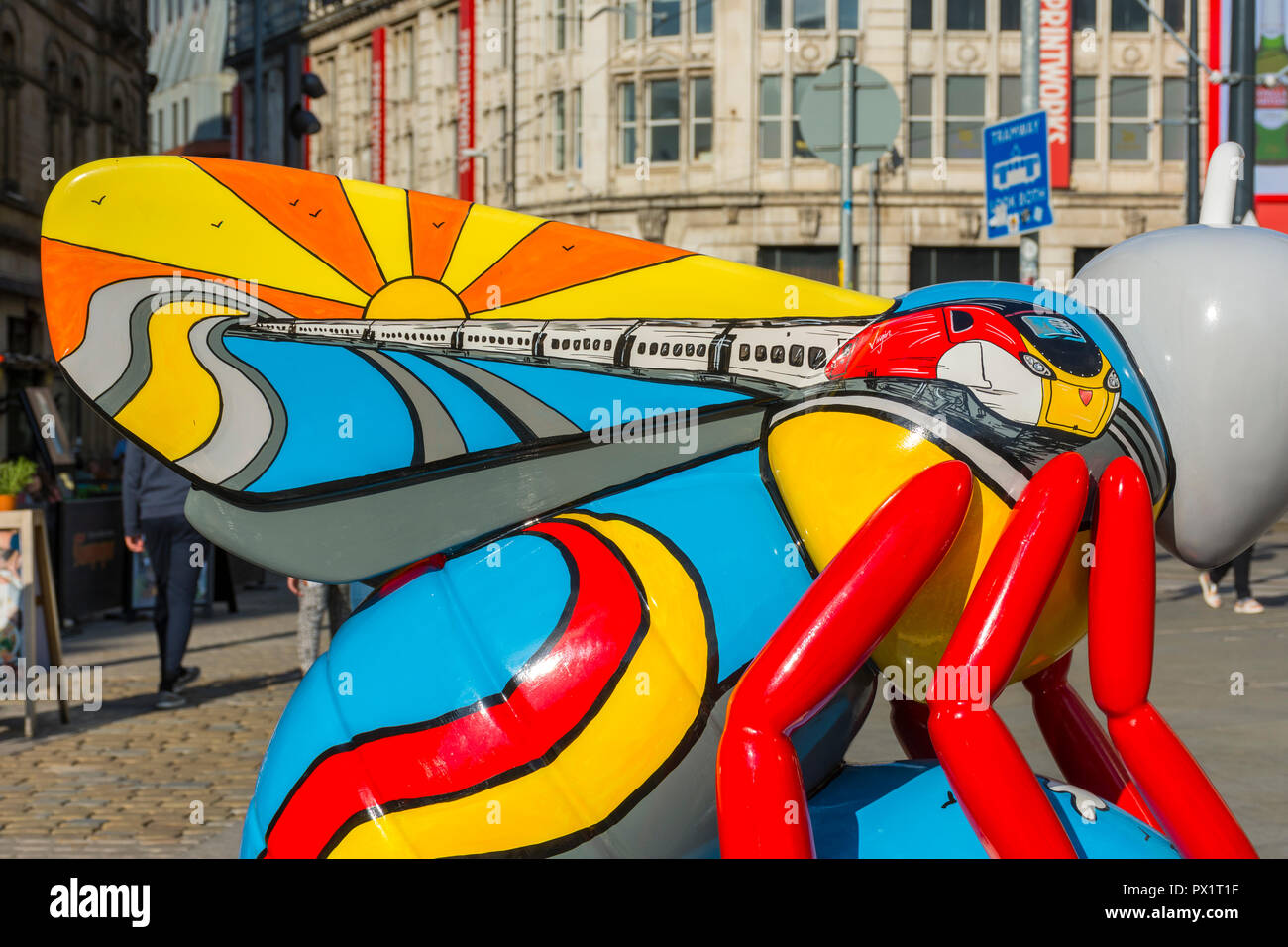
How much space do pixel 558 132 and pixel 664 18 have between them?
3874 mm

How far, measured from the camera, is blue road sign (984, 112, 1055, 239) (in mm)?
10750

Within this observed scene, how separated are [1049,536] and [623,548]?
2.32 feet

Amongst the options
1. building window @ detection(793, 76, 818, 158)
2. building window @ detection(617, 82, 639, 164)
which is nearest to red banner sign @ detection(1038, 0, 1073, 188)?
building window @ detection(793, 76, 818, 158)

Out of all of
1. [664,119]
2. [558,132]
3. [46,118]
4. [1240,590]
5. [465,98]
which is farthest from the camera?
[465,98]

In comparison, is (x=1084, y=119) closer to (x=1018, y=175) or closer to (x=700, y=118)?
(x=700, y=118)

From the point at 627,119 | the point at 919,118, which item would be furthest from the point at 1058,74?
the point at 627,119

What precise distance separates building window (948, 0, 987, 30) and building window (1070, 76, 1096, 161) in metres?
2.65

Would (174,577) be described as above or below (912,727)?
below

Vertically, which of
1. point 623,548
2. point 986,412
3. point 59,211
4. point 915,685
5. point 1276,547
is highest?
point 59,211

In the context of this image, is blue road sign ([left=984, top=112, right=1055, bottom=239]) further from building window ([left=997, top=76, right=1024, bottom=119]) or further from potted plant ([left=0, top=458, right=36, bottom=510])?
building window ([left=997, top=76, right=1024, bottom=119])

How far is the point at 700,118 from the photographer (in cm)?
3128
